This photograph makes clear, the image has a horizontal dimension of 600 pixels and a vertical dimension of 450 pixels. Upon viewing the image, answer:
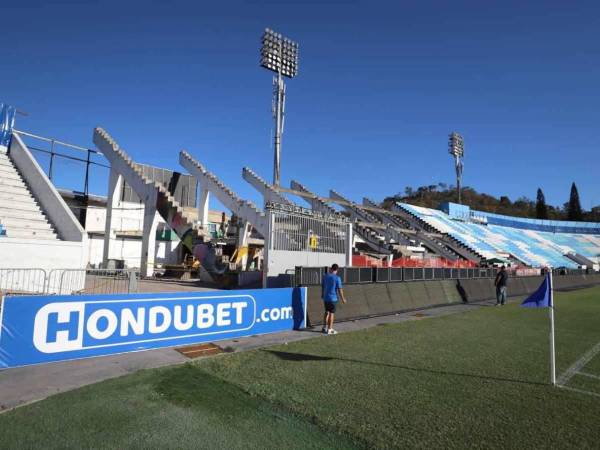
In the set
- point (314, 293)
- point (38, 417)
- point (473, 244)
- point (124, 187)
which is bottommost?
point (38, 417)

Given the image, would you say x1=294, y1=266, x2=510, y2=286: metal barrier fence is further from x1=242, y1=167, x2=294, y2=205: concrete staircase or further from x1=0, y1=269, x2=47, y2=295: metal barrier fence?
x1=242, y1=167, x2=294, y2=205: concrete staircase

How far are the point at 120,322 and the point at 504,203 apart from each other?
140 m

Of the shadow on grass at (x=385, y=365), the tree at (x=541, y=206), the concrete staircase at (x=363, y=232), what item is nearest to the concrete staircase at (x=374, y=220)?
the concrete staircase at (x=363, y=232)

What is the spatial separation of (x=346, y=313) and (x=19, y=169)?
1829 centimetres

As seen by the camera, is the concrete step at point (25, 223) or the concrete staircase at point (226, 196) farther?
the concrete staircase at point (226, 196)

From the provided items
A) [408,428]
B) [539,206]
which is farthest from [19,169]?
[539,206]

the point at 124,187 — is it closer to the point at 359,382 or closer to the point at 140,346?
the point at 140,346

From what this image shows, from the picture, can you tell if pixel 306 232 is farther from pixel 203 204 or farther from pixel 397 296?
pixel 203 204

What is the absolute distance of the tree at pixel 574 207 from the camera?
107 meters

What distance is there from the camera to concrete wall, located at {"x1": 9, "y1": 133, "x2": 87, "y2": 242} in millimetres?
16000

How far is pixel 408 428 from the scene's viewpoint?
426 cm

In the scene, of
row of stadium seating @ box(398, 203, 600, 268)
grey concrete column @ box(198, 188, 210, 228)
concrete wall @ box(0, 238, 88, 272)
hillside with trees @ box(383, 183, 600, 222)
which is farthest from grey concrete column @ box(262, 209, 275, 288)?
hillside with trees @ box(383, 183, 600, 222)

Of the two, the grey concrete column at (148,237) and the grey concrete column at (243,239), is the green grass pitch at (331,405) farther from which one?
the grey concrete column at (148,237)

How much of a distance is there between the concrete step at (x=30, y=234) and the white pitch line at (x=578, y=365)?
17048mm
